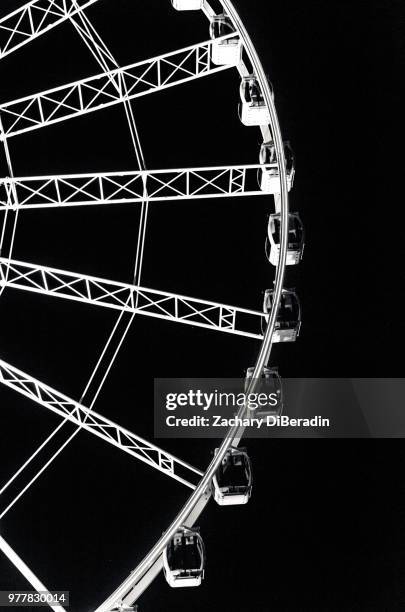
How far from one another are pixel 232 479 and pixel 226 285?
40.9ft

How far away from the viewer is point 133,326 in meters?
23.2

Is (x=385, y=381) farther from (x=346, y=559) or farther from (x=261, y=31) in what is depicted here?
(x=261, y=31)

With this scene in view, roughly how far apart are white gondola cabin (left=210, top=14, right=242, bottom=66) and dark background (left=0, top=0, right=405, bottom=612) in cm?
920

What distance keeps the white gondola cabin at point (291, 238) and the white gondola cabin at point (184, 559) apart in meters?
4.28

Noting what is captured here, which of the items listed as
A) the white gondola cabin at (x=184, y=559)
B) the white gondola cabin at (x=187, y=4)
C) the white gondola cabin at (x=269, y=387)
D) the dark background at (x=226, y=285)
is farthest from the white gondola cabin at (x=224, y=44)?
the dark background at (x=226, y=285)

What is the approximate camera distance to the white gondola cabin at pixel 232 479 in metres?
11.3

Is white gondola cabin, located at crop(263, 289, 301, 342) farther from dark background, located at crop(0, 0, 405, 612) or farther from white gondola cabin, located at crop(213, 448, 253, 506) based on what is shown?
Result: dark background, located at crop(0, 0, 405, 612)

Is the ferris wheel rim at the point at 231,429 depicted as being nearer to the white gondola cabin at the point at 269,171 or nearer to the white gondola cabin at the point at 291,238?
the white gondola cabin at the point at 291,238

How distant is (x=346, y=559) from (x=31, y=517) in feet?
27.2

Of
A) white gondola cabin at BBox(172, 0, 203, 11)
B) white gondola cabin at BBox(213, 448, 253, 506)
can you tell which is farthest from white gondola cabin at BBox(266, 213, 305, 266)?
white gondola cabin at BBox(172, 0, 203, 11)

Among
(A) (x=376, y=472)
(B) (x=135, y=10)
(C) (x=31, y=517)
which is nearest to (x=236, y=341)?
(A) (x=376, y=472)

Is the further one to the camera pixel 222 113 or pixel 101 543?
pixel 222 113

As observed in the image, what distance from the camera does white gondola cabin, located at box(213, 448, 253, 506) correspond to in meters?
11.3

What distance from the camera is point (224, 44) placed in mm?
13141
